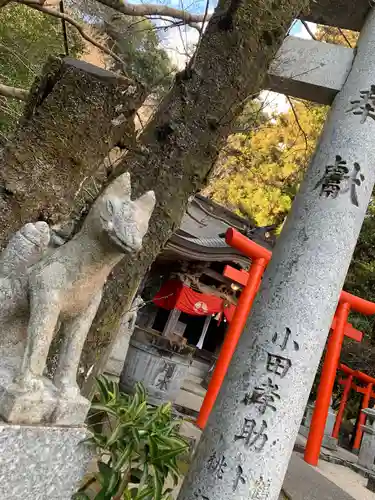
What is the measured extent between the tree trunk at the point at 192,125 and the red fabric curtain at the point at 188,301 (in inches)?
328

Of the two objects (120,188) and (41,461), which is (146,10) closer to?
(120,188)

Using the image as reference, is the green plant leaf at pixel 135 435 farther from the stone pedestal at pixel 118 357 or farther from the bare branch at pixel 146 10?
the stone pedestal at pixel 118 357

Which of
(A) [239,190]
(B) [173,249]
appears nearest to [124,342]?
(B) [173,249]

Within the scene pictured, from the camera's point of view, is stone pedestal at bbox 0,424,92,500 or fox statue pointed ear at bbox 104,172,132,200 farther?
fox statue pointed ear at bbox 104,172,132,200

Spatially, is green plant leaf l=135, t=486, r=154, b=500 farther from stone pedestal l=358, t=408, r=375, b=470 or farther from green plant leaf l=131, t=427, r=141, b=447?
stone pedestal l=358, t=408, r=375, b=470

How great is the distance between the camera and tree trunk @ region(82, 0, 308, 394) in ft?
8.47

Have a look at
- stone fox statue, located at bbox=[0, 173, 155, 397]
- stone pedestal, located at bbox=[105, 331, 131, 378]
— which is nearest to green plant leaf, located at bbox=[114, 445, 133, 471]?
stone fox statue, located at bbox=[0, 173, 155, 397]

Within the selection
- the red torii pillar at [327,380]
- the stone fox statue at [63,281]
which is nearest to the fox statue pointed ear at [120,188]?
the stone fox statue at [63,281]

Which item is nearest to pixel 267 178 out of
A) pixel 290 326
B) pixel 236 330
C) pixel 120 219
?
pixel 236 330

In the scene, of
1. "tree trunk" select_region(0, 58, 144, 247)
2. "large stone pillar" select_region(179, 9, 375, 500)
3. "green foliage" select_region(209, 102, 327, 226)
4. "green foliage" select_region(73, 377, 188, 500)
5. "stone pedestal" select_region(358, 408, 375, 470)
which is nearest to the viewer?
"green foliage" select_region(73, 377, 188, 500)

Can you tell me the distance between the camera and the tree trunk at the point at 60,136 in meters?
2.33

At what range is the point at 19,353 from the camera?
1.50 m

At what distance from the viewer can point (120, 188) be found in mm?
1538

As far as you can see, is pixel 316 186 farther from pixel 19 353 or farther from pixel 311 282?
pixel 19 353
